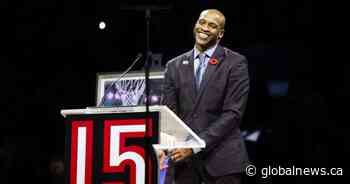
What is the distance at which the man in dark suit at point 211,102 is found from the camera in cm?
272

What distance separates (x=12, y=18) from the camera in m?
4.98

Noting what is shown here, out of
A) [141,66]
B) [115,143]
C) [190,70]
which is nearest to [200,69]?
[190,70]

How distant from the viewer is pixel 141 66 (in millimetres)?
5035

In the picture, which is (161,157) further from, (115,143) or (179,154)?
(115,143)

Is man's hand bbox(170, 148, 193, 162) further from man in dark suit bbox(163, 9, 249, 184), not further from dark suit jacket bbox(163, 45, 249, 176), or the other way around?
dark suit jacket bbox(163, 45, 249, 176)

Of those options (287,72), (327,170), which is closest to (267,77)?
(287,72)

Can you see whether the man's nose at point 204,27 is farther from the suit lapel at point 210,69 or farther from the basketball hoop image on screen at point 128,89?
the basketball hoop image on screen at point 128,89

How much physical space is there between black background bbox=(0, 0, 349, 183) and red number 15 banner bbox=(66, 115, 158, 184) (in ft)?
6.67

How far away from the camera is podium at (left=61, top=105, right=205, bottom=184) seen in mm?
2531

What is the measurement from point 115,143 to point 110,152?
0.04 m

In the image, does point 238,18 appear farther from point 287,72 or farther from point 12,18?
point 12,18

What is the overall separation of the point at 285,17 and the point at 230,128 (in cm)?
199

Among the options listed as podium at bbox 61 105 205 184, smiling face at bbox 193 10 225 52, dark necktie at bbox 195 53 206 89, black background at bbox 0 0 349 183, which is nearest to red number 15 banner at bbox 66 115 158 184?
podium at bbox 61 105 205 184

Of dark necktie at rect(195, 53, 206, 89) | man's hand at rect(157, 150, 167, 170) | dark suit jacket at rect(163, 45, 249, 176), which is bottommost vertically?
man's hand at rect(157, 150, 167, 170)
